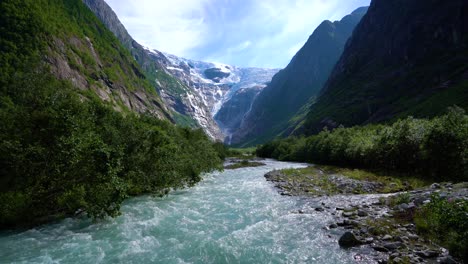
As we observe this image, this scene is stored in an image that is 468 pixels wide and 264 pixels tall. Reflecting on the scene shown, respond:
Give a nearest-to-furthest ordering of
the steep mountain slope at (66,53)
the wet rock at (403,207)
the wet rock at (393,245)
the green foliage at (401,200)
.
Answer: the wet rock at (393,245) → the wet rock at (403,207) → the green foliage at (401,200) → the steep mountain slope at (66,53)

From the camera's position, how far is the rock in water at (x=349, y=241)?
17423 mm

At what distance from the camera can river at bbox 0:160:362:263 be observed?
57.1ft

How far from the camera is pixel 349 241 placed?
17.6 meters

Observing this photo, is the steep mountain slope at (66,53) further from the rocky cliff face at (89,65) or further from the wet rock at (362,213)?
the wet rock at (362,213)

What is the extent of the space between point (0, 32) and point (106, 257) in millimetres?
128711

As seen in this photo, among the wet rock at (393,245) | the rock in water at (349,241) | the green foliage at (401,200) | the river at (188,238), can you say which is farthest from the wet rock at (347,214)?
the wet rock at (393,245)

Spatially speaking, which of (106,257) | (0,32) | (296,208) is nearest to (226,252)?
(106,257)

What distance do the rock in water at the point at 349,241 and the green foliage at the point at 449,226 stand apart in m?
4.16

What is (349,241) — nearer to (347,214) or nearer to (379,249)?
(379,249)

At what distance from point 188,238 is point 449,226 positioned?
53.9 ft

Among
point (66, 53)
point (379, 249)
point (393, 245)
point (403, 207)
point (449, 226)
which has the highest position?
point (66, 53)

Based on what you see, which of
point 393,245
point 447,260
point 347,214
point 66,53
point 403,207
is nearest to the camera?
point 447,260

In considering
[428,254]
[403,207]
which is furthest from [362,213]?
[428,254]

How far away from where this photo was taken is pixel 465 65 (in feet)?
495
